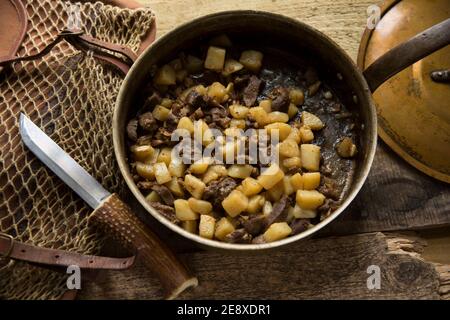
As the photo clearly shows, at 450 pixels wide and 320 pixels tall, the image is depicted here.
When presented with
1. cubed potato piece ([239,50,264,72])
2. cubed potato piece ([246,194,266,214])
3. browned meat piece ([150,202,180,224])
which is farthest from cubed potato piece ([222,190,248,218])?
cubed potato piece ([239,50,264,72])

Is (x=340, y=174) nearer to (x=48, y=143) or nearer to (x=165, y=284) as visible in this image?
(x=165, y=284)

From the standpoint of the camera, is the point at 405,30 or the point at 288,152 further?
the point at 405,30

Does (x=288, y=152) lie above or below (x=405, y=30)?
below

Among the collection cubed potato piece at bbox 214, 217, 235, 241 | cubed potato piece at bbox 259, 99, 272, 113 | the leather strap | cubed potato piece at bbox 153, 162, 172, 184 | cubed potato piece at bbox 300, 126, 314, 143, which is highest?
cubed potato piece at bbox 259, 99, 272, 113

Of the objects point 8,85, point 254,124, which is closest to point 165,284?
point 254,124

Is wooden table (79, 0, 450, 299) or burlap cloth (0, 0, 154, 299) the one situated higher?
burlap cloth (0, 0, 154, 299)

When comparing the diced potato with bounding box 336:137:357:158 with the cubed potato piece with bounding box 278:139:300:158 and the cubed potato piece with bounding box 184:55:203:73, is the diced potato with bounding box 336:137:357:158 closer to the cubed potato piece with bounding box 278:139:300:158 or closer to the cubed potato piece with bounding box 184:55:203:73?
the cubed potato piece with bounding box 278:139:300:158

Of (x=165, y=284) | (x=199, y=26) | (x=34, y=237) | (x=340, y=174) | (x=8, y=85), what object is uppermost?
(x=199, y=26)
